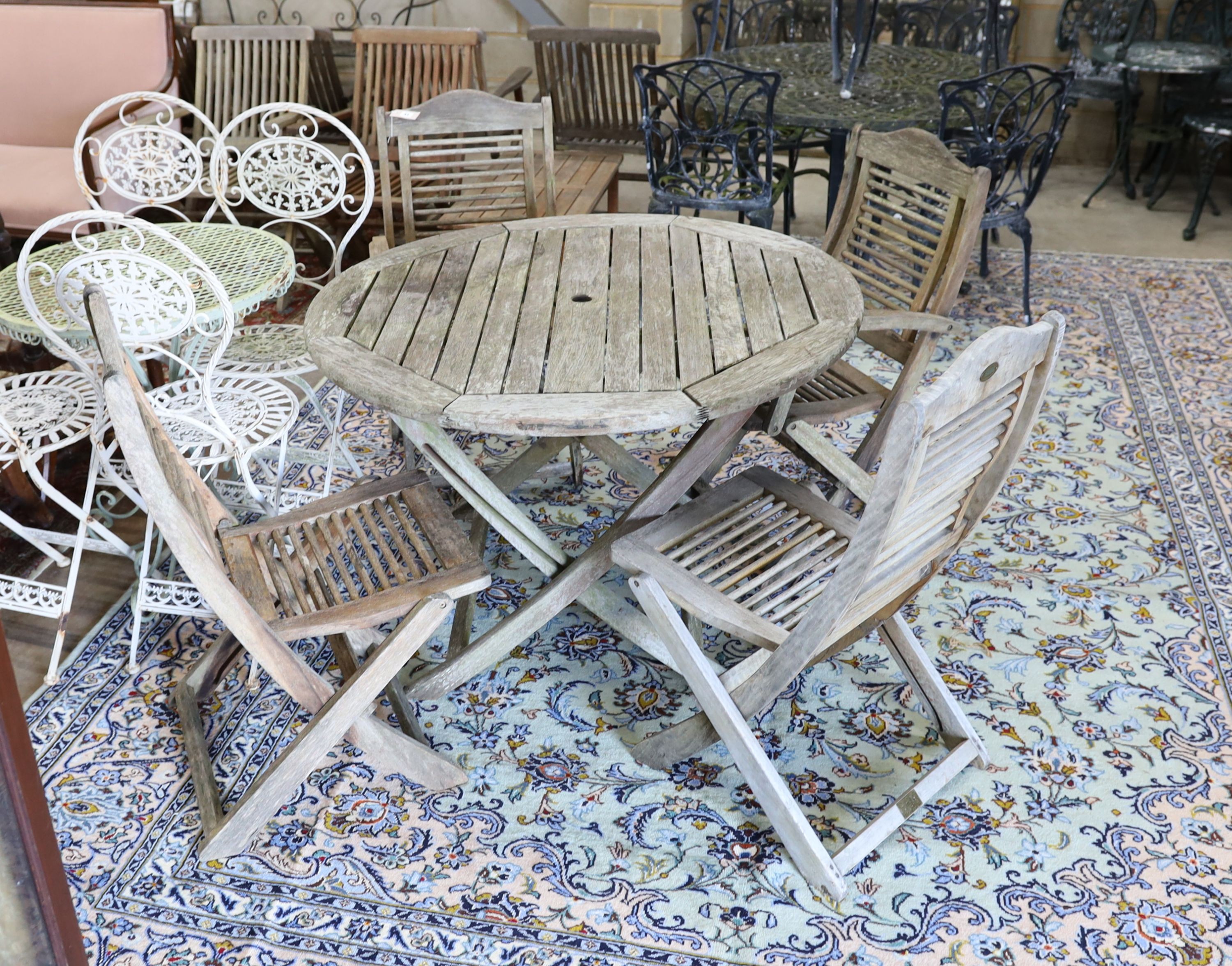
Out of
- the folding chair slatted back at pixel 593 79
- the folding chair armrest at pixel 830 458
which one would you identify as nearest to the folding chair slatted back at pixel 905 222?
the folding chair armrest at pixel 830 458

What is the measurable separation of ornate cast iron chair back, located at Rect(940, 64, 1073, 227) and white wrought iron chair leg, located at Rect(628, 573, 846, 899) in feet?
8.36

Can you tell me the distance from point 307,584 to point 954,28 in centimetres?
498

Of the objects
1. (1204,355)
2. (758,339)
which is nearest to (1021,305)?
(1204,355)

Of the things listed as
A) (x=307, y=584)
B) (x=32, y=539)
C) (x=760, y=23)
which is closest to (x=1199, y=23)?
(x=760, y=23)

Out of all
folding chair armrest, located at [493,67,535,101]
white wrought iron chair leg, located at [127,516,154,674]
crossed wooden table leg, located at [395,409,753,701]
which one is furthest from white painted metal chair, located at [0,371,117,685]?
folding chair armrest, located at [493,67,535,101]

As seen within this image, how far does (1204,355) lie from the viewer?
14.1ft

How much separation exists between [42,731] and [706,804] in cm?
151

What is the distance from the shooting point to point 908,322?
9.04 feet

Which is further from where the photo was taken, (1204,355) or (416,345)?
(1204,355)

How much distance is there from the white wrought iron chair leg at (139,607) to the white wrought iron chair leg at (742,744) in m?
1.24

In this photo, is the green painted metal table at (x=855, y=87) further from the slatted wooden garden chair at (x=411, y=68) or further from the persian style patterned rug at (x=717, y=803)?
the persian style patterned rug at (x=717, y=803)

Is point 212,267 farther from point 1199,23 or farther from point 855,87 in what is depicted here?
point 1199,23

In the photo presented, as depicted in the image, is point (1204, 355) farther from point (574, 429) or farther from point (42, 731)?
point (42, 731)

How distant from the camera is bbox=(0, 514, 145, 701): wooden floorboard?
2766mm
